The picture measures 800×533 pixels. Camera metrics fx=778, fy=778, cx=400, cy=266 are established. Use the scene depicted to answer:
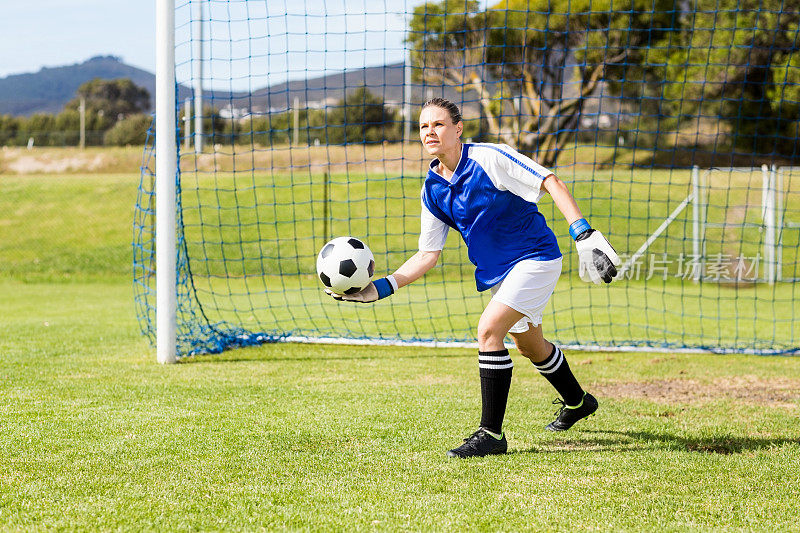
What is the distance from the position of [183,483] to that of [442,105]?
7.42 feet

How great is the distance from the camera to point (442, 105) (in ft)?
13.4

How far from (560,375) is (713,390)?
84.6 inches

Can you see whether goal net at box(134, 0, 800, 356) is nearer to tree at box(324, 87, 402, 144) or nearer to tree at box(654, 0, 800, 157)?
tree at box(654, 0, 800, 157)

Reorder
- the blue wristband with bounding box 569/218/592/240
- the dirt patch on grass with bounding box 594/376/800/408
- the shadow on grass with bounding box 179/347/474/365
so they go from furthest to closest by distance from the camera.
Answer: the shadow on grass with bounding box 179/347/474/365 → the dirt patch on grass with bounding box 594/376/800/408 → the blue wristband with bounding box 569/218/592/240

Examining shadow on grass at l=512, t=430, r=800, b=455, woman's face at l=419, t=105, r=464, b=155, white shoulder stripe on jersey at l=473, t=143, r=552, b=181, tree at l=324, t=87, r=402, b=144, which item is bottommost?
shadow on grass at l=512, t=430, r=800, b=455

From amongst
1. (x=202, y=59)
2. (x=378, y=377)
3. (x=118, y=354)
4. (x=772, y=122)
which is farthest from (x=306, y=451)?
(x=772, y=122)

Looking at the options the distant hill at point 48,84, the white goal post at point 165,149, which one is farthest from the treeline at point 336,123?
the distant hill at point 48,84

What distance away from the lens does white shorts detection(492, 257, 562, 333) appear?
404 centimetres

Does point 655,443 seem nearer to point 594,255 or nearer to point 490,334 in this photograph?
point 490,334

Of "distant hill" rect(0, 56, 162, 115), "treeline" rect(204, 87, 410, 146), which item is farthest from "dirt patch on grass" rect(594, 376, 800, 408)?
"distant hill" rect(0, 56, 162, 115)

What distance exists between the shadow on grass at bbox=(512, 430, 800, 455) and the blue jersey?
1.01 metres

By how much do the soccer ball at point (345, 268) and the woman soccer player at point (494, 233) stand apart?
0.08 meters

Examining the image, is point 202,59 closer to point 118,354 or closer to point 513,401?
point 118,354

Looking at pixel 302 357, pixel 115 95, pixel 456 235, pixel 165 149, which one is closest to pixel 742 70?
pixel 456 235
